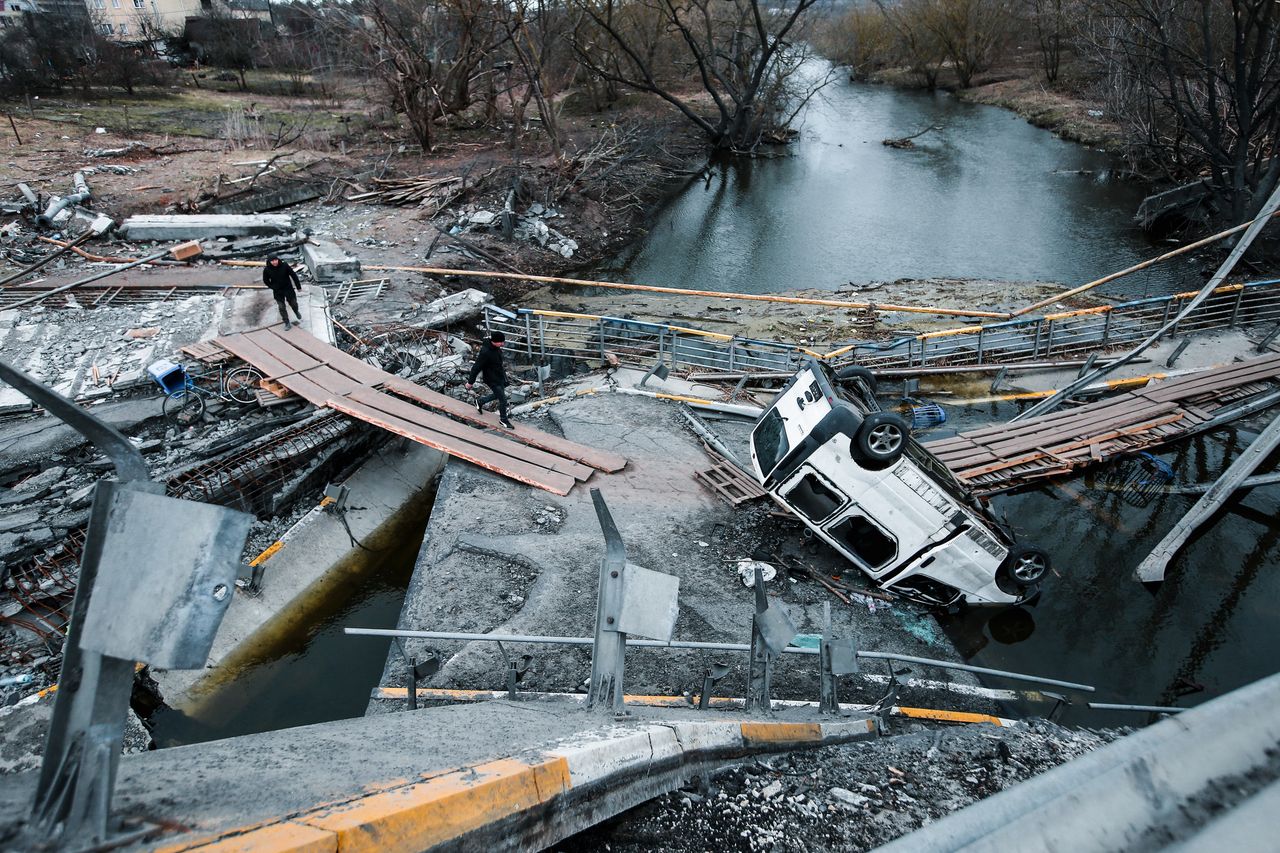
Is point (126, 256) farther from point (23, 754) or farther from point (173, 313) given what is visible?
point (23, 754)

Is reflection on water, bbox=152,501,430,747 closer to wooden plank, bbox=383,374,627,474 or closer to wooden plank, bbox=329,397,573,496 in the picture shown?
wooden plank, bbox=329,397,573,496

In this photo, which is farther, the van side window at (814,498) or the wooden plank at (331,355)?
the wooden plank at (331,355)

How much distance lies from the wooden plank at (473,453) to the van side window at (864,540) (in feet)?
11.6

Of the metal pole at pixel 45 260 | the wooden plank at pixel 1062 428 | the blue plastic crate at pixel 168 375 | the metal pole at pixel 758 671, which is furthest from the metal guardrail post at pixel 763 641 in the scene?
the metal pole at pixel 45 260

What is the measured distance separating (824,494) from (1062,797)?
23.9 ft

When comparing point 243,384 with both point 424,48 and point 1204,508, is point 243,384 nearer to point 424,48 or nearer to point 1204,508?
point 1204,508

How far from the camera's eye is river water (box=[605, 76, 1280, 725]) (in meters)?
9.11

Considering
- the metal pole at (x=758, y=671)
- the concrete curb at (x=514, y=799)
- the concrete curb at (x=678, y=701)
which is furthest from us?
→ the concrete curb at (x=678, y=701)

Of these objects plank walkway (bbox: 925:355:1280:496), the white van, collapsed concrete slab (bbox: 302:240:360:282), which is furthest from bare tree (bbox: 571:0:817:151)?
the white van

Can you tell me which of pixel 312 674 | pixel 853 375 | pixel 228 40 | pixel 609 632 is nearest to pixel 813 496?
pixel 853 375

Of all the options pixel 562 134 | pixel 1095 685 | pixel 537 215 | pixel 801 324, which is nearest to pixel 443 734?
pixel 1095 685

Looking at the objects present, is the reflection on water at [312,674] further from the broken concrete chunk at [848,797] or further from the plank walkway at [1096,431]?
the plank walkway at [1096,431]

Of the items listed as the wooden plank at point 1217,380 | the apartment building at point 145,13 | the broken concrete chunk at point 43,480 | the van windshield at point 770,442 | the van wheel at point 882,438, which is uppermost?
the apartment building at point 145,13

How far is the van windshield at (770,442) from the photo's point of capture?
28.4ft
